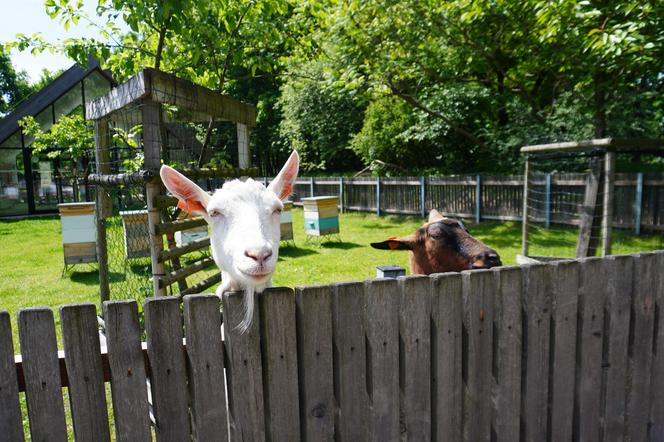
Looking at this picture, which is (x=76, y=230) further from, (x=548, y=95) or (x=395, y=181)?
(x=548, y=95)

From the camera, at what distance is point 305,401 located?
214 centimetres

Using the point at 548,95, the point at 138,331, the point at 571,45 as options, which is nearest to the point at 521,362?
the point at 138,331

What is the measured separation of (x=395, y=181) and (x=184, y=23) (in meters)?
13.3

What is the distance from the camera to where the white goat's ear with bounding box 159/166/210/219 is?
231 cm

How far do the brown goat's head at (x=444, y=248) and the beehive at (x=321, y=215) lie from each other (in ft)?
23.9

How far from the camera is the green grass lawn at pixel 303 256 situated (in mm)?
7754

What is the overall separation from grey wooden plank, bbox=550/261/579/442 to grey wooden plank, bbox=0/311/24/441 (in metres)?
2.60

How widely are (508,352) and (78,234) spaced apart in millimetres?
8565

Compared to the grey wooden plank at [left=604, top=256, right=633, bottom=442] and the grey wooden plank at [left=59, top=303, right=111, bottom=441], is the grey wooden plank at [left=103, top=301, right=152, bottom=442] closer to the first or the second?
the grey wooden plank at [left=59, top=303, right=111, bottom=441]

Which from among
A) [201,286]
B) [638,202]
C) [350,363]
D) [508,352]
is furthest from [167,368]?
[638,202]

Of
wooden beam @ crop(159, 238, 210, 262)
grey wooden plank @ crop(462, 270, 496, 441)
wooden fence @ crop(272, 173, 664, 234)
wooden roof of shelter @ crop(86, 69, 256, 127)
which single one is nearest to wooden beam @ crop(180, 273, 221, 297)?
wooden beam @ crop(159, 238, 210, 262)

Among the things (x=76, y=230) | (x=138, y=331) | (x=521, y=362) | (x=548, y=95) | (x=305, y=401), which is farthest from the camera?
(x=548, y=95)

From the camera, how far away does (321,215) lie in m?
11.6

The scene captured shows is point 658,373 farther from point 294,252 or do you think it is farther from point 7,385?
point 294,252
